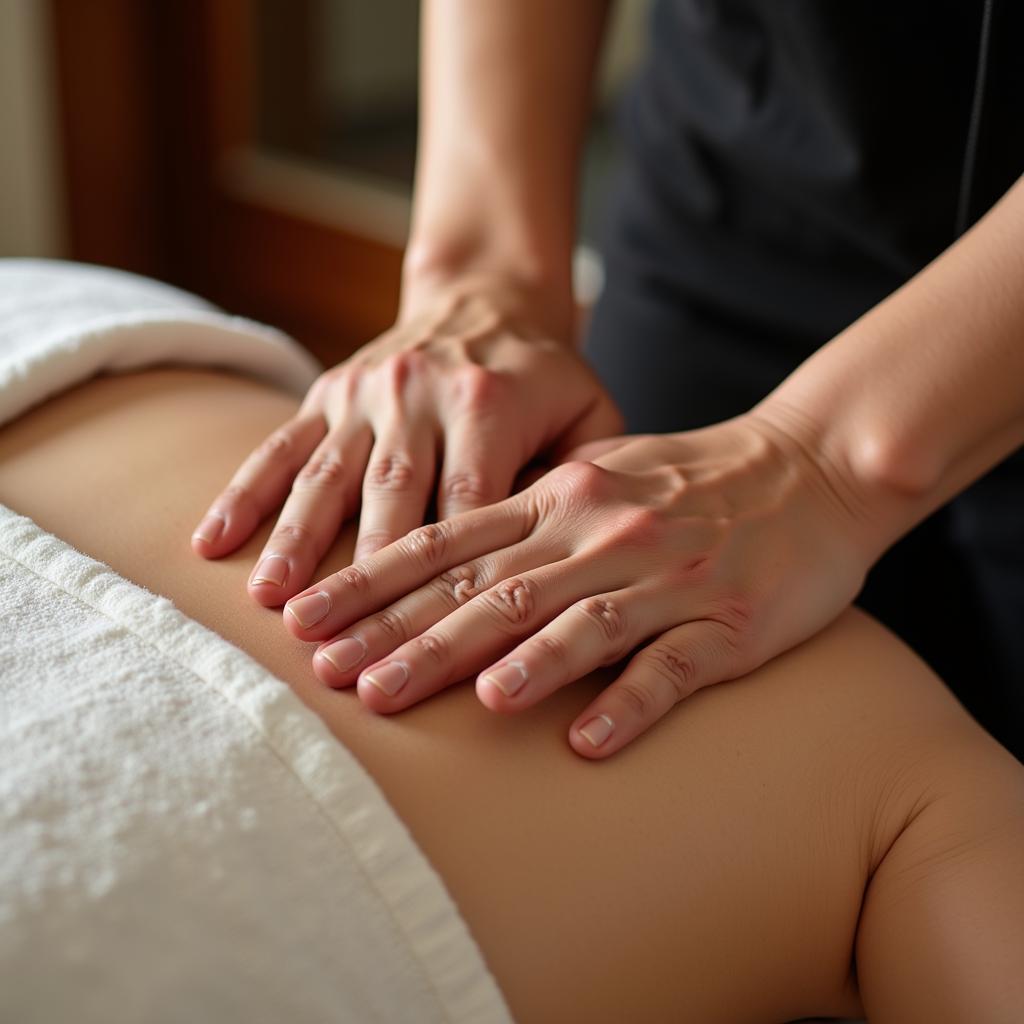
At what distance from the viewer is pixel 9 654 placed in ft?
1.99

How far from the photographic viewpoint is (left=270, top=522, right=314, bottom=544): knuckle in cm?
73

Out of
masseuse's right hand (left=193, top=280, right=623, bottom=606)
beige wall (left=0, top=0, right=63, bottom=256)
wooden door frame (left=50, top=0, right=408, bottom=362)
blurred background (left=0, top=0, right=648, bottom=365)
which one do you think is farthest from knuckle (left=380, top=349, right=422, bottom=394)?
beige wall (left=0, top=0, right=63, bottom=256)

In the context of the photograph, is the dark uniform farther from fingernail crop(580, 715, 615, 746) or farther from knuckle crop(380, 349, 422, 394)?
fingernail crop(580, 715, 615, 746)

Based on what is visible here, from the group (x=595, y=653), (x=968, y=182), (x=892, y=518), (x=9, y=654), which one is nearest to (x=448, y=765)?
(x=595, y=653)

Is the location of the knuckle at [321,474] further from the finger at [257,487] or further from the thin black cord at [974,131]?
the thin black cord at [974,131]

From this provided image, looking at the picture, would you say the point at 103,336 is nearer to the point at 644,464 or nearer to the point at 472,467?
the point at 472,467

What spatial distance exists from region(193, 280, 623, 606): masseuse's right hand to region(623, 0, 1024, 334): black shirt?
0.23 m

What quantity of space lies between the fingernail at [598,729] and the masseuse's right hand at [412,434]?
7.3 inches

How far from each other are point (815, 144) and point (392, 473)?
1.63 ft

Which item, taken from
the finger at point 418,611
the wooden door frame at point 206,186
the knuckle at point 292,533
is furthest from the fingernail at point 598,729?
the wooden door frame at point 206,186

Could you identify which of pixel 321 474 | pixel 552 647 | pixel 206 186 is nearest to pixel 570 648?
pixel 552 647

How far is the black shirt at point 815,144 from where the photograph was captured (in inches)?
37.9

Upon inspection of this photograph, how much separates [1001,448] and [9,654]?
24.7 inches

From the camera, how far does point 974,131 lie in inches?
34.9
